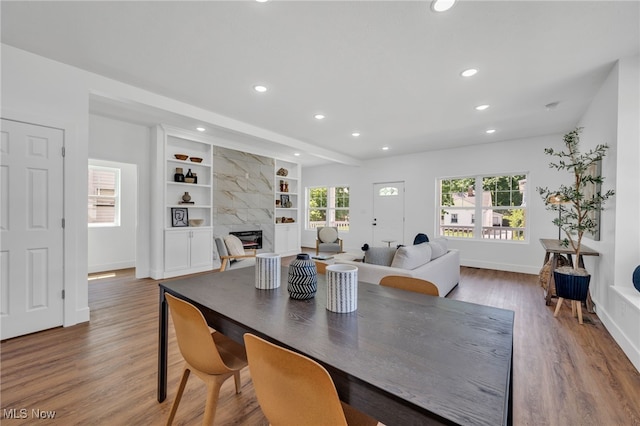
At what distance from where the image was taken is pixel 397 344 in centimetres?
93

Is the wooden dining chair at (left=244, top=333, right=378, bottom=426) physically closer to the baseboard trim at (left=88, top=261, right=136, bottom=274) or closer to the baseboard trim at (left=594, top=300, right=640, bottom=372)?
the baseboard trim at (left=594, top=300, right=640, bottom=372)

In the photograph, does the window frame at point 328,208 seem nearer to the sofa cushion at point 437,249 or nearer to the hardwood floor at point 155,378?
the sofa cushion at point 437,249

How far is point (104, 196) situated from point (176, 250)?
79.5 inches

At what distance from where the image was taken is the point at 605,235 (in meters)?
2.83

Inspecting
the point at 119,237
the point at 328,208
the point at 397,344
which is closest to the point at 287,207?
the point at 328,208

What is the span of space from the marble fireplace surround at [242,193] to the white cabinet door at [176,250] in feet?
1.87

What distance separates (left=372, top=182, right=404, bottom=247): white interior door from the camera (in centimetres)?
679

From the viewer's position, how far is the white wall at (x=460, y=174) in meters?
5.11

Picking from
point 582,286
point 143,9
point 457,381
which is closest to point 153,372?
point 457,381

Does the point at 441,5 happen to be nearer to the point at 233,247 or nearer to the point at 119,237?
the point at 233,247

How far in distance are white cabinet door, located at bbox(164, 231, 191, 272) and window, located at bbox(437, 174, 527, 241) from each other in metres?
5.24

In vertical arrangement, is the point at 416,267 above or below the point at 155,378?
above

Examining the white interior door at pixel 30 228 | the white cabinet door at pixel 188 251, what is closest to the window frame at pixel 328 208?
the white cabinet door at pixel 188 251

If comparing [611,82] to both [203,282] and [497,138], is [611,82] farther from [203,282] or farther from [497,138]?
[203,282]
